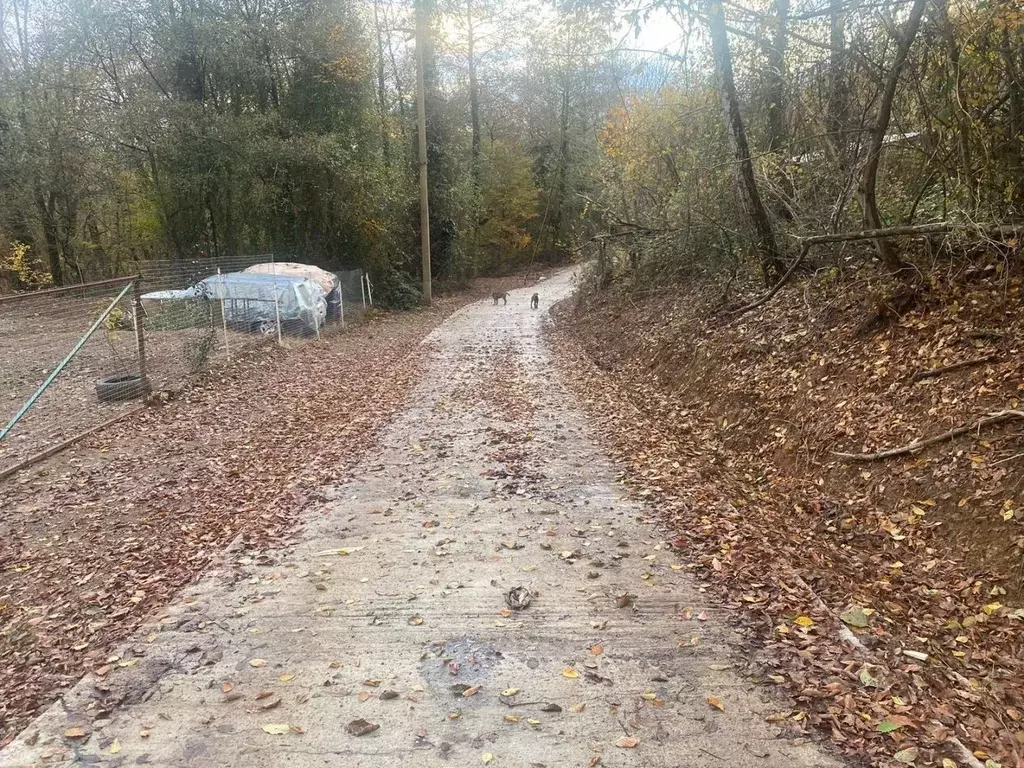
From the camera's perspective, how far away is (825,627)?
389cm

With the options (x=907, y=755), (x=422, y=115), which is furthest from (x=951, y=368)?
(x=422, y=115)

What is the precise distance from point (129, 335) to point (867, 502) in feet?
39.2

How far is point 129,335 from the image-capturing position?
12.3 metres

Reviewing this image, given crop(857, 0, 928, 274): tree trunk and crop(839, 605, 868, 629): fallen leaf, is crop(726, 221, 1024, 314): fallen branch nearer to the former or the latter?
crop(857, 0, 928, 274): tree trunk

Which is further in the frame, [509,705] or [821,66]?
[821,66]

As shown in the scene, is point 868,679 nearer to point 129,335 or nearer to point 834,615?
point 834,615

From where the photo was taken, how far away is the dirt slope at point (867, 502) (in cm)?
335

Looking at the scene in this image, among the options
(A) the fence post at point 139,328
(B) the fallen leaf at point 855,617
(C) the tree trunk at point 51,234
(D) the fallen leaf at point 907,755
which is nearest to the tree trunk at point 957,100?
(B) the fallen leaf at point 855,617

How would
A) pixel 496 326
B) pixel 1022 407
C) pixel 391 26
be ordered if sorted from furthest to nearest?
pixel 391 26
pixel 496 326
pixel 1022 407

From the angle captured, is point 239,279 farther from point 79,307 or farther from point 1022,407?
point 1022,407

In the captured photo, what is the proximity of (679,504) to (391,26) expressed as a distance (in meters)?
26.8

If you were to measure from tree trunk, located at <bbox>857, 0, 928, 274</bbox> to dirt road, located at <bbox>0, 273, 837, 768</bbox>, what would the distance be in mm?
4125

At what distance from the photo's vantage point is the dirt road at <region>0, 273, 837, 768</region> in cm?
309

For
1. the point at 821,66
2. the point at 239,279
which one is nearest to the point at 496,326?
the point at 239,279
